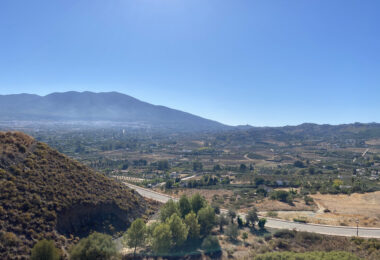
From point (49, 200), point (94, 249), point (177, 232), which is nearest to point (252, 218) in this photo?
point (177, 232)

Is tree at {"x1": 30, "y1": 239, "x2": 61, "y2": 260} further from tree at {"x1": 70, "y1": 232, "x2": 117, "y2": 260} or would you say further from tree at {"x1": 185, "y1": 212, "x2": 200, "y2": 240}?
tree at {"x1": 185, "y1": 212, "x2": 200, "y2": 240}

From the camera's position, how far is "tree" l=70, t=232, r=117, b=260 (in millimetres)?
17656

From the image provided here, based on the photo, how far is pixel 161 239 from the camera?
71.4 ft

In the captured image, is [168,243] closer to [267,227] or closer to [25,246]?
[25,246]

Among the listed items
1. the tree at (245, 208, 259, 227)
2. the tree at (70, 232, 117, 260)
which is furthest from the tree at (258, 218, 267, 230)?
the tree at (70, 232, 117, 260)

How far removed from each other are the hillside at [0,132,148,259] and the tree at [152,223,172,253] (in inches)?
241

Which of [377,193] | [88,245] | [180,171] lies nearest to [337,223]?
[377,193]

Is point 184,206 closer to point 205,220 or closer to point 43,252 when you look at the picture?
point 205,220

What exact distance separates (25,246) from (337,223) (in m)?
36.1

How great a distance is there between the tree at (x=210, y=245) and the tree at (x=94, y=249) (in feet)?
30.2

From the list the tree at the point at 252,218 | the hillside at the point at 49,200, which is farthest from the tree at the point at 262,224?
the hillside at the point at 49,200

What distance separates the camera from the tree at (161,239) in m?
21.7

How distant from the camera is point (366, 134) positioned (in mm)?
195375

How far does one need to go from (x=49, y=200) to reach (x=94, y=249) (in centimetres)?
862
